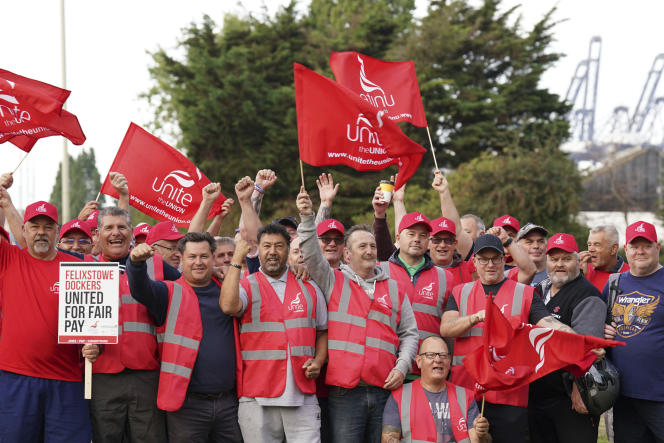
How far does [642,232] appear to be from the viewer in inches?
293

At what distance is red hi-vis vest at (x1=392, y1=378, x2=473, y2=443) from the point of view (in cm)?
686

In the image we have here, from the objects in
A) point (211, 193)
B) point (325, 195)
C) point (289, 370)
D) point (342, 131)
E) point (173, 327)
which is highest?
point (342, 131)

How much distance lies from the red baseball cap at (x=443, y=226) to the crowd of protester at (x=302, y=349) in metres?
0.96

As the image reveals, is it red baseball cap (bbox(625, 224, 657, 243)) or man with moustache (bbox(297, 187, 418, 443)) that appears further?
red baseball cap (bbox(625, 224, 657, 243))

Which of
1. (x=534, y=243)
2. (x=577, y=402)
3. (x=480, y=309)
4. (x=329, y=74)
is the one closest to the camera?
(x=577, y=402)

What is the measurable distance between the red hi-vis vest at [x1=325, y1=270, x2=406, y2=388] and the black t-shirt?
1.54 ft

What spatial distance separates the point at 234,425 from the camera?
6840 millimetres

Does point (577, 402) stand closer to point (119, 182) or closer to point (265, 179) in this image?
point (265, 179)

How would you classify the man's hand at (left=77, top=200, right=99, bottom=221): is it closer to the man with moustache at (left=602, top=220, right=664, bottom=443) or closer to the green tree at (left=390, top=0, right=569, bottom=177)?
the man with moustache at (left=602, top=220, right=664, bottom=443)

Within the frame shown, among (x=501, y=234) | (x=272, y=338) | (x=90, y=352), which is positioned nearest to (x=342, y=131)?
(x=501, y=234)

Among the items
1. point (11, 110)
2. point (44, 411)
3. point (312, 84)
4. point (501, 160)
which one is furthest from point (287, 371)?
point (501, 160)

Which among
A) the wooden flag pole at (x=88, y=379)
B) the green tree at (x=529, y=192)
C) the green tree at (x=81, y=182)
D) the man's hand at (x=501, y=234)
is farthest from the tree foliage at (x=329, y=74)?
the green tree at (x=81, y=182)

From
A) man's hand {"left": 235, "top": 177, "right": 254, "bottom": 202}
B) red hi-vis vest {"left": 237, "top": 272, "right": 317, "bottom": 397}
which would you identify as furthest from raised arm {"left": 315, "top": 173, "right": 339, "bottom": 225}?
red hi-vis vest {"left": 237, "top": 272, "right": 317, "bottom": 397}

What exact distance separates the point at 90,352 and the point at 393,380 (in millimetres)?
2475
